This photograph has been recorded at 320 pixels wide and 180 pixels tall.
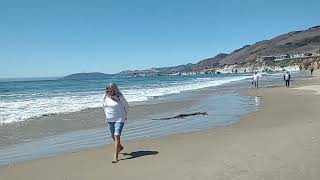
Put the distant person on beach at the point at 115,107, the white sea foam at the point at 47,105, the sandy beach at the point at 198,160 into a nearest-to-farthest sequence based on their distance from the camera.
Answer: the sandy beach at the point at 198,160 < the distant person on beach at the point at 115,107 < the white sea foam at the point at 47,105

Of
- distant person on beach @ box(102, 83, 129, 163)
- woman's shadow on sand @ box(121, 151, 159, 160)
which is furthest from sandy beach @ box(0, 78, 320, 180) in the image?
distant person on beach @ box(102, 83, 129, 163)

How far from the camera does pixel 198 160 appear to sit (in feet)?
26.6

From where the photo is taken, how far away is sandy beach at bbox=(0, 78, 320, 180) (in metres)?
7.18

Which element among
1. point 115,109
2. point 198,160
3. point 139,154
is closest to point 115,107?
point 115,109

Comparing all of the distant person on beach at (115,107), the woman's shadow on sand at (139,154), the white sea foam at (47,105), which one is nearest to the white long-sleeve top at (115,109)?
the distant person on beach at (115,107)

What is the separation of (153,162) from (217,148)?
1.73 m

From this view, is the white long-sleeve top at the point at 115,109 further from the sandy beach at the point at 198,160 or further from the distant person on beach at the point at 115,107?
the sandy beach at the point at 198,160

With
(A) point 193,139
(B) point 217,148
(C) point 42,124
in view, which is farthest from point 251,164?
(C) point 42,124

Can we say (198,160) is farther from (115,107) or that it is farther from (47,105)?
(47,105)

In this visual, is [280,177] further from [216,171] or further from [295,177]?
[216,171]

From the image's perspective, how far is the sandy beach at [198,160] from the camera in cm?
718

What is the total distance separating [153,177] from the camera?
7.10 meters

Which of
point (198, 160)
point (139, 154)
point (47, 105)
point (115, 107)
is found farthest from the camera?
point (47, 105)

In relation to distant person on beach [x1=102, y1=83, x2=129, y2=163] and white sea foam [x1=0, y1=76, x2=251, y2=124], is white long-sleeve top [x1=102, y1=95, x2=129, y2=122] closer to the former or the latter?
distant person on beach [x1=102, y1=83, x2=129, y2=163]
